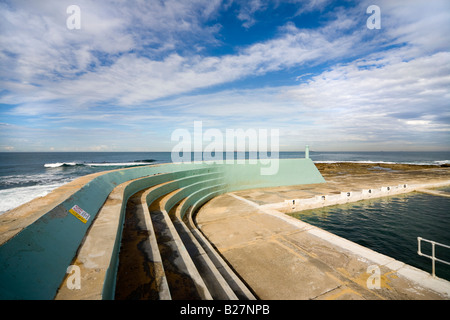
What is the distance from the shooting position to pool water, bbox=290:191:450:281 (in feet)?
20.6

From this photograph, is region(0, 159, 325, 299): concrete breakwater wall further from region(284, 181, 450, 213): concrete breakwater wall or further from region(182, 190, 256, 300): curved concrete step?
region(284, 181, 450, 213): concrete breakwater wall

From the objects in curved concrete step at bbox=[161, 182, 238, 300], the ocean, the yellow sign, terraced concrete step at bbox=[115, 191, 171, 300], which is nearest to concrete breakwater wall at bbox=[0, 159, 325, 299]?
the yellow sign

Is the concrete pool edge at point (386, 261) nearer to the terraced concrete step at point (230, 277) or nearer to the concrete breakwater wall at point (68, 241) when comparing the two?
the terraced concrete step at point (230, 277)

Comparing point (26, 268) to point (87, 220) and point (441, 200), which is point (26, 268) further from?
point (441, 200)

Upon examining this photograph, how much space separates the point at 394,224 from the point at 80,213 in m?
11.3

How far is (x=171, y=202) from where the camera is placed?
709cm

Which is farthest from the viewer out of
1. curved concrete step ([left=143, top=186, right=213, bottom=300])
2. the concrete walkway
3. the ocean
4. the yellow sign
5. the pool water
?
the ocean

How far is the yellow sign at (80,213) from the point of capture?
3.23m

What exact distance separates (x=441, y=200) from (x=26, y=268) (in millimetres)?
18644

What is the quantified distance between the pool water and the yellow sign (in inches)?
323

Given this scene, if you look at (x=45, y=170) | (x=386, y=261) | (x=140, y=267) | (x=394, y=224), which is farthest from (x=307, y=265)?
(x=45, y=170)

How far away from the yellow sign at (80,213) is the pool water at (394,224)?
26.9ft

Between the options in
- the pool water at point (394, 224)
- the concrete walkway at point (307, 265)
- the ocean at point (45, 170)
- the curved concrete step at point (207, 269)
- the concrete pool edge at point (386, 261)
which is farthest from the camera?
the ocean at point (45, 170)

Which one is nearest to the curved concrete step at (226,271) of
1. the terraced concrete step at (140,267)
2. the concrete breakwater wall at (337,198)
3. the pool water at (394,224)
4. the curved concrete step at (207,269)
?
the curved concrete step at (207,269)
